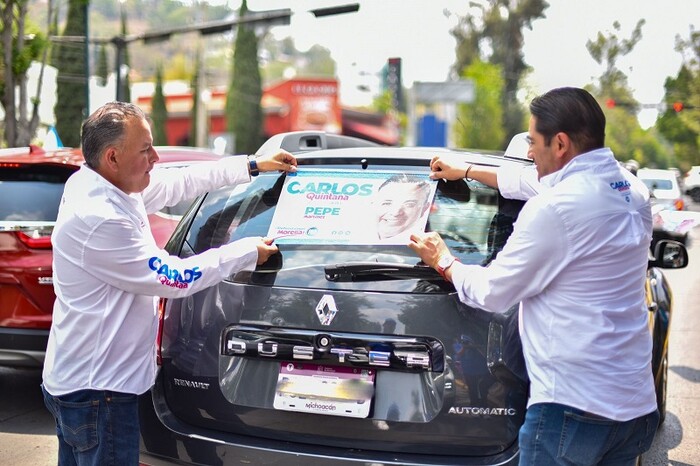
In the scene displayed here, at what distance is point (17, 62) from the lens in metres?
15.3

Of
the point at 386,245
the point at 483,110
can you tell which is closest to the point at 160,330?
the point at 386,245

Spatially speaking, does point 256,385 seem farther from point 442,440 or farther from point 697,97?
point 697,97

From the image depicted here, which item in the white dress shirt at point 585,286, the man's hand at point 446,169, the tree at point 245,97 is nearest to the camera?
the white dress shirt at point 585,286

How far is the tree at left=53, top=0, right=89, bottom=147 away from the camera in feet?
104

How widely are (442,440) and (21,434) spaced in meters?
3.62

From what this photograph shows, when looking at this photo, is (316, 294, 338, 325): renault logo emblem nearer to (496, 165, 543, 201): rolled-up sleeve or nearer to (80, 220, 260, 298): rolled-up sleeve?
(80, 220, 260, 298): rolled-up sleeve

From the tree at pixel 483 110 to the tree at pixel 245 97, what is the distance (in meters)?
18.6

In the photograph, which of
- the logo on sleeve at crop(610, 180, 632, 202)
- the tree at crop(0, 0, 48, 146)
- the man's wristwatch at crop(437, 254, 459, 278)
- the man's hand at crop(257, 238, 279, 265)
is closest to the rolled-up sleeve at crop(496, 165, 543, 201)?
the man's wristwatch at crop(437, 254, 459, 278)

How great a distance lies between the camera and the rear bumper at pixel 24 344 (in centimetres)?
590

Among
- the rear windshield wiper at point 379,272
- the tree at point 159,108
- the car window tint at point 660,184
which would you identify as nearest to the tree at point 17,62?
the rear windshield wiper at point 379,272

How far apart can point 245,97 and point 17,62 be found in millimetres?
41291

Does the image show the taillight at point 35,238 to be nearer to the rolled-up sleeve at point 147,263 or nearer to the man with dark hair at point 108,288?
the man with dark hair at point 108,288

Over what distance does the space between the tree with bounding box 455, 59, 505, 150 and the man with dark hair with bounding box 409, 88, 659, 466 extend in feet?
217

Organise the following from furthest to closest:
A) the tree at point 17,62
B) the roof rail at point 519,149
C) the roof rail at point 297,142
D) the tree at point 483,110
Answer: the tree at point 483,110
the tree at point 17,62
the roof rail at point 297,142
the roof rail at point 519,149
